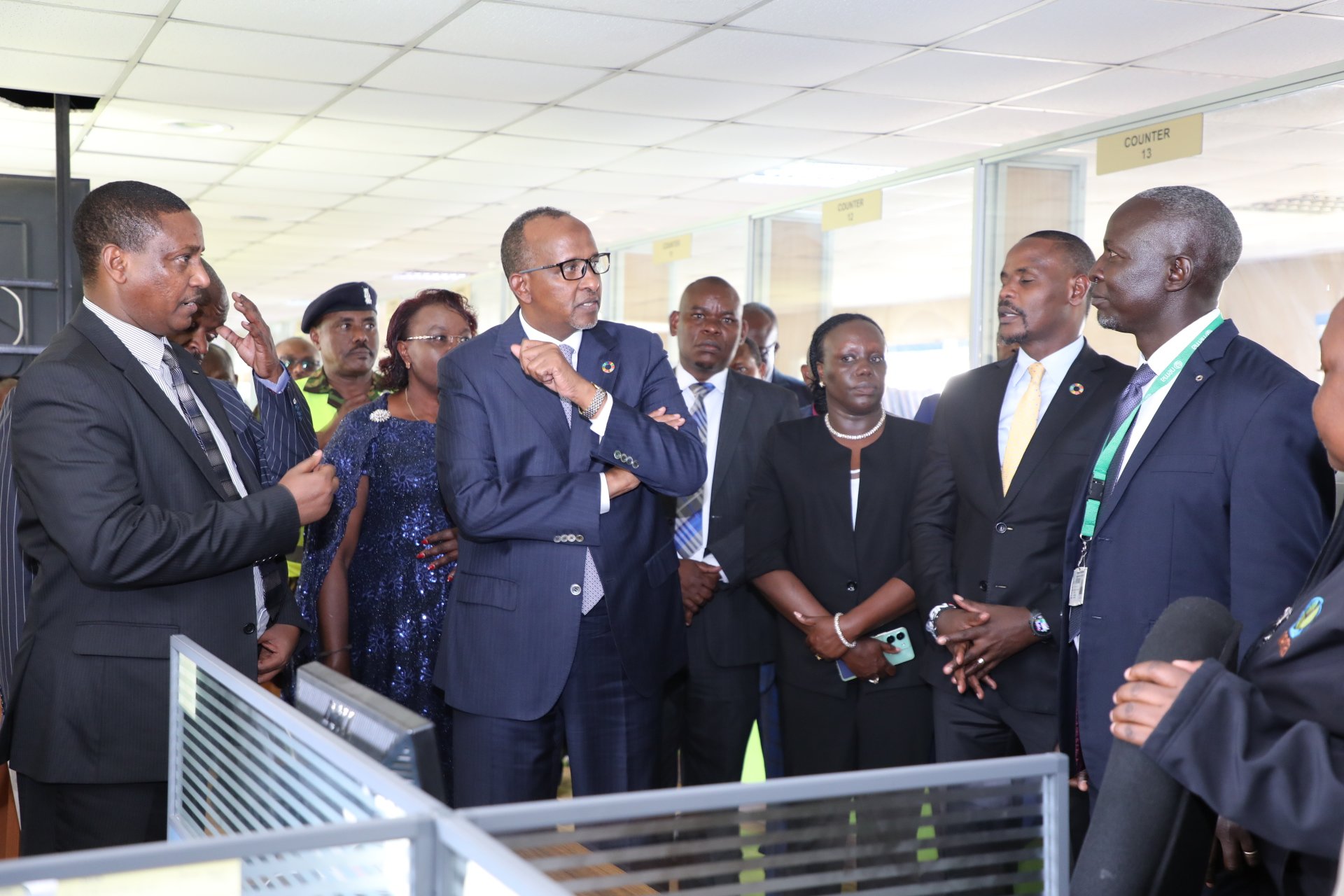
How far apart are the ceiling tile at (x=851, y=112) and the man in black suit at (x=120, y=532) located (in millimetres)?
4099

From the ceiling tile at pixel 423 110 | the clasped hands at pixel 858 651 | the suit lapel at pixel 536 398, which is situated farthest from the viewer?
the ceiling tile at pixel 423 110

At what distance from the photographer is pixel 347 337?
14.7ft

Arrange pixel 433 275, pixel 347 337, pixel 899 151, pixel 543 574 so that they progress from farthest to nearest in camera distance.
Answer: pixel 433 275, pixel 899 151, pixel 347 337, pixel 543 574

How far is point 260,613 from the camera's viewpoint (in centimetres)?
239

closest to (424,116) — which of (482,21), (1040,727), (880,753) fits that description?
(482,21)

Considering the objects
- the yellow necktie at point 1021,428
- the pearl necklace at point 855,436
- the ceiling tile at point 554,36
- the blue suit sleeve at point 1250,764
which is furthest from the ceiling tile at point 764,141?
the blue suit sleeve at point 1250,764

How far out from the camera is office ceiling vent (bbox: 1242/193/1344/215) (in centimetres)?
430

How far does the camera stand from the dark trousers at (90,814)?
2070 mm

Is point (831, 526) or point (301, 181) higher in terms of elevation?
point (301, 181)

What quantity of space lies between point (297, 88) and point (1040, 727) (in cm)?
474

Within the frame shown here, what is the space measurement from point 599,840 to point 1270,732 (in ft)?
2.42

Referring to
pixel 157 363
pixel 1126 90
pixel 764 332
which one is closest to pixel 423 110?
pixel 764 332

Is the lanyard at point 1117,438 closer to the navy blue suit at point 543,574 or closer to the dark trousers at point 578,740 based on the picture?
the navy blue suit at point 543,574

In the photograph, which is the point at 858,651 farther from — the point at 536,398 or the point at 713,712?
the point at 536,398
